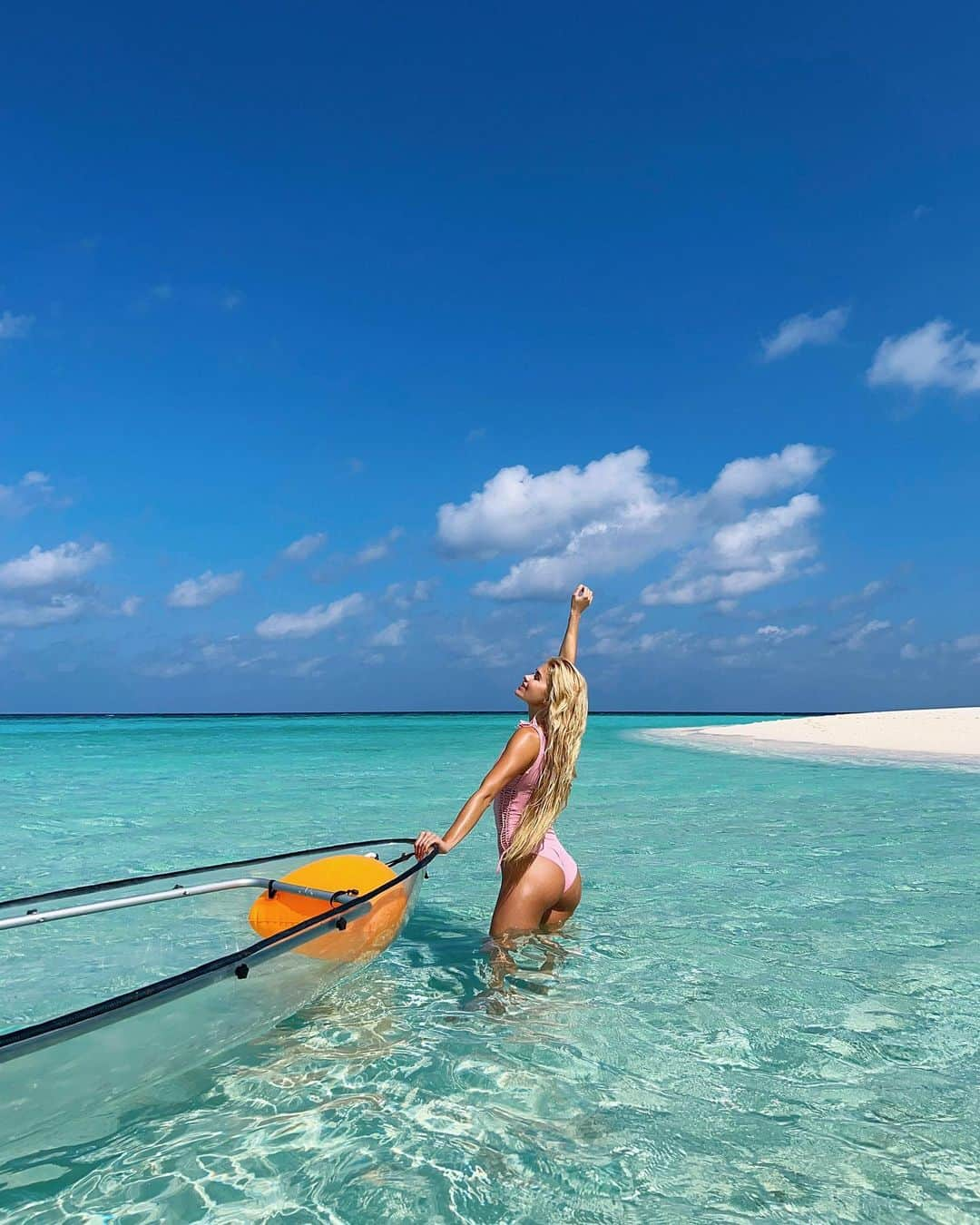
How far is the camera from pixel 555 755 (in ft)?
17.3

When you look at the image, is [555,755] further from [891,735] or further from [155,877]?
[891,735]

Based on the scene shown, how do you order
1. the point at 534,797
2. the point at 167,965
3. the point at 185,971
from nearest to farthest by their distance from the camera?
the point at 185,971 → the point at 534,797 → the point at 167,965

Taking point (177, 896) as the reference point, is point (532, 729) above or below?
above

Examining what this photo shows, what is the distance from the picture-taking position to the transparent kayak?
319cm

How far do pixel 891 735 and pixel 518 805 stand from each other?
38201 mm

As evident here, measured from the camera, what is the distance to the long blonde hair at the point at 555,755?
527 centimetres

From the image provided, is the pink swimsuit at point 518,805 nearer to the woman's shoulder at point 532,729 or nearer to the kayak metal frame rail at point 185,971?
the woman's shoulder at point 532,729

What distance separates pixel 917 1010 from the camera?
5.09 meters

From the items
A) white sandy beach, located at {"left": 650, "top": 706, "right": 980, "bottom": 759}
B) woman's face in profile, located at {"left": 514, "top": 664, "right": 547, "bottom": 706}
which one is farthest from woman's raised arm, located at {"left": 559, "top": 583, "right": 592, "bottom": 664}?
white sandy beach, located at {"left": 650, "top": 706, "right": 980, "bottom": 759}

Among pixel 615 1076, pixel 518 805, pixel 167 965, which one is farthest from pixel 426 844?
pixel 167 965

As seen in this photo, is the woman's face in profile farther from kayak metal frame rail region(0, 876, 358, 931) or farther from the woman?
kayak metal frame rail region(0, 876, 358, 931)

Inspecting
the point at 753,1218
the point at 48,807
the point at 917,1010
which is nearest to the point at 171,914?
the point at 753,1218

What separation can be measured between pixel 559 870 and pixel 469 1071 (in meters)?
1.65

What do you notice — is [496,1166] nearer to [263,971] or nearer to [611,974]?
[263,971]
